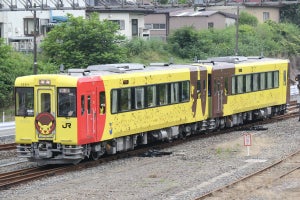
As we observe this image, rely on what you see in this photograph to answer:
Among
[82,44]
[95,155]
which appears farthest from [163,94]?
[82,44]

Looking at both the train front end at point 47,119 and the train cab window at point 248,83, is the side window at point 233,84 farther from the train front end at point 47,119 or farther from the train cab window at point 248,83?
the train front end at point 47,119

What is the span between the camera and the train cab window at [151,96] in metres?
25.6

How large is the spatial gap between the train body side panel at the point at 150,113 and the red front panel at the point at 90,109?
0.36m

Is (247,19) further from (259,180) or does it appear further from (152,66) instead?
(259,180)

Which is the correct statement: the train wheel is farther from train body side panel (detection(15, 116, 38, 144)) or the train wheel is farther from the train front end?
train body side panel (detection(15, 116, 38, 144))

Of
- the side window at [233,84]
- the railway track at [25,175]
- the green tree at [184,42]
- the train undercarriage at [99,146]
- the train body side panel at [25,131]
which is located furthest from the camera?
the green tree at [184,42]

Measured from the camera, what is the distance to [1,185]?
1891 centimetres

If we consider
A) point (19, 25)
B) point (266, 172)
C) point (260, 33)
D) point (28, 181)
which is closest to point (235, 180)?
point (266, 172)

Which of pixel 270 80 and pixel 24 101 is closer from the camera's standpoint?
pixel 24 101

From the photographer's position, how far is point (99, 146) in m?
23.2

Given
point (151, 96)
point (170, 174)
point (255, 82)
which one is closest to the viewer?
point (170, 174)

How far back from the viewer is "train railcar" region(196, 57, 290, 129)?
31250 mm

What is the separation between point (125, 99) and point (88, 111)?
2.27 m

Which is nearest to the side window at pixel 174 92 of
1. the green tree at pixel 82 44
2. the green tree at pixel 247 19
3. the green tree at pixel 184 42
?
the green tree at pixel 82 44
